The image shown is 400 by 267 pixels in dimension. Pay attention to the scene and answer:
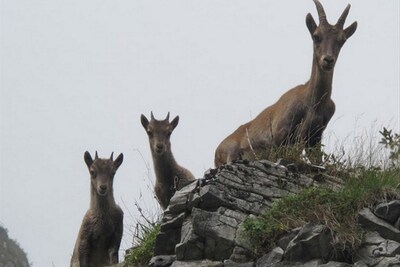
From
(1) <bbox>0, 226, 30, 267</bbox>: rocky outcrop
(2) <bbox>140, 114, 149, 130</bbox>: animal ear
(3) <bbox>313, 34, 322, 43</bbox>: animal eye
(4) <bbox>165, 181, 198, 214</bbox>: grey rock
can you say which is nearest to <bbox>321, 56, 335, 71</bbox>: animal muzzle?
(3) <bbox>313, 34, 322, 43</bbox>: animal eye

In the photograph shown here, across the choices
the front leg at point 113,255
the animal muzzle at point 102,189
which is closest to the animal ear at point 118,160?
the animal muzzle at point 102,189

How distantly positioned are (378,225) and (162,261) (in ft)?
10.00

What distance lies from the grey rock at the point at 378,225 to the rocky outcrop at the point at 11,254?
3051 cm

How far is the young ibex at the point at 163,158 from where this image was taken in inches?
762

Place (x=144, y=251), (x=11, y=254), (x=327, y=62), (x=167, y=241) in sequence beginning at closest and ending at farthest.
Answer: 1. (x=167, y=241)
2. (x=144, y=251)
3. (x=327, y=62)
4. (x=11, y=254)

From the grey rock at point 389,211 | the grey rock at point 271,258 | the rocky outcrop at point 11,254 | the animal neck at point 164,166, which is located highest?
the rocky outcrop at point 11,254

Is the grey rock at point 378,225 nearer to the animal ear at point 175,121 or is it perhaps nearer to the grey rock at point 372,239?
the grey rock at point 372,239

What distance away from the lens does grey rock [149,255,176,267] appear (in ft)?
45.5

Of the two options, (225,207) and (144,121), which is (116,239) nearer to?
(144,121)

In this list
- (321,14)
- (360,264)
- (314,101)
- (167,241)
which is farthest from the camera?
(321,14)

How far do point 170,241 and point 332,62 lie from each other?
14.2ft

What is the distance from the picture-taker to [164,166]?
1962 centimetres

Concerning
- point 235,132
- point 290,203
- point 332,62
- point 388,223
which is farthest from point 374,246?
point 235,132

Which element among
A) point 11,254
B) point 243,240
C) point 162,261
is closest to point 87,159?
point 162,261
